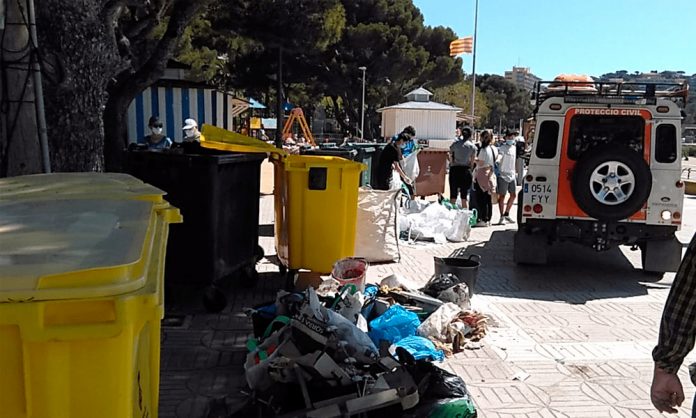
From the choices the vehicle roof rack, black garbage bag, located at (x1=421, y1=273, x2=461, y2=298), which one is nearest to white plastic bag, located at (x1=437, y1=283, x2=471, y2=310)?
black garbage bag, located at (x1=421, y1=273, x2=461, y2=298)

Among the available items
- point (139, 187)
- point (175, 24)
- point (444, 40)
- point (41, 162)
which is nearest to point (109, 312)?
point (139, 187)

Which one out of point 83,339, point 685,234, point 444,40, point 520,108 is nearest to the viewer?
point 83,339

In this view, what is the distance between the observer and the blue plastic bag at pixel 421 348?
4.44 meters

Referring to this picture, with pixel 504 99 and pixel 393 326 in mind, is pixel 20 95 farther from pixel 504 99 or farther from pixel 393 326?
pixel 504 99

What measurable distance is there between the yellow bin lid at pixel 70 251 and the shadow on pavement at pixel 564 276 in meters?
5.07

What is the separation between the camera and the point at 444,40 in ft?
143

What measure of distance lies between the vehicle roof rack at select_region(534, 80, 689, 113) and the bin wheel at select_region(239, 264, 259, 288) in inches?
161

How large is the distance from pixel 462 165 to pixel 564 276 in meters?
3.62

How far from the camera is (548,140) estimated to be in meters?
7.38

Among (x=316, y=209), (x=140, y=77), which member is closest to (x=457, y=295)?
(x=316, y=209)

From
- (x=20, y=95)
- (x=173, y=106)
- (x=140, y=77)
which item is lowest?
(x=20, y=95)

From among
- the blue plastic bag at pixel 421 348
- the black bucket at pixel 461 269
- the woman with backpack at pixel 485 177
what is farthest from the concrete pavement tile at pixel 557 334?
the woman with backpack at pixel 485 177

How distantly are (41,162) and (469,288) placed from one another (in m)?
3.91

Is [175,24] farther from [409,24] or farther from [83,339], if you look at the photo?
[409,24]
